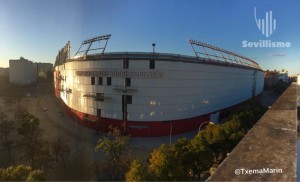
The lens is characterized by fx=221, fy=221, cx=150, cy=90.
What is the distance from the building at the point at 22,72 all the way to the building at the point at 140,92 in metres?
22.4

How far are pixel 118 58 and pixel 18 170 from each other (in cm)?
1073

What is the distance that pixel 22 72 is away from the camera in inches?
1427

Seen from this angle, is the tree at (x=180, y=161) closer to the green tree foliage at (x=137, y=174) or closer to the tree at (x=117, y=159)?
the green tree foliage at (x=137, y=174)

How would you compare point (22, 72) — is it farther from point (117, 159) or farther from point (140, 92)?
point (117, 159)

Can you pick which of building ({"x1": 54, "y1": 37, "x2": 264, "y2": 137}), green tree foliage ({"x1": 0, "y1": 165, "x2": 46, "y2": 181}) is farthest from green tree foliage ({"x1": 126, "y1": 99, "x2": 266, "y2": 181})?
building ({"x1": 54, "y1": 37, "x2": 264, "y2": 137})

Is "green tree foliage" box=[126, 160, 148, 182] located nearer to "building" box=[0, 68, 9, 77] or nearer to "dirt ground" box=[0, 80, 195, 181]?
"dirt ground" box=[0, 80, 195, 181]

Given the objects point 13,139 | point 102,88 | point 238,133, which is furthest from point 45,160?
point 238,133

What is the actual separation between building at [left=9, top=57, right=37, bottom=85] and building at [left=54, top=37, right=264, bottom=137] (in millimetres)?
22372

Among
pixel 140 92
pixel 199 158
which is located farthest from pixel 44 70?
pixel 199 158

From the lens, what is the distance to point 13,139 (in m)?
14.3

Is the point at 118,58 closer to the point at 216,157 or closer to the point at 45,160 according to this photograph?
the point at 45,160

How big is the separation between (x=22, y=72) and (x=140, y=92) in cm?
2914

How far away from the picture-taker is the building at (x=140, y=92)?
15406mm

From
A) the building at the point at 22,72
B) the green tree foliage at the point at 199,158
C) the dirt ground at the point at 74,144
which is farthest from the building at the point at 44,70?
the green tree foliage at the point at 199,158
